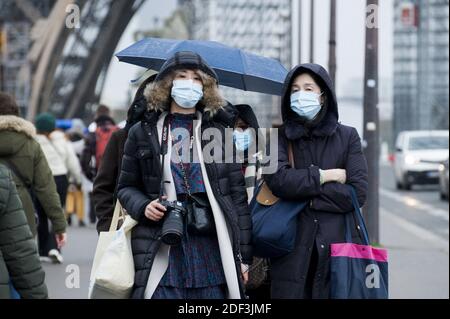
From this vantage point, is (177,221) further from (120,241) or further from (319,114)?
(319,114)

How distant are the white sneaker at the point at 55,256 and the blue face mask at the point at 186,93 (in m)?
7.31

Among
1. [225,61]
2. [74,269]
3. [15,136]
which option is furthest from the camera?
[15,136]

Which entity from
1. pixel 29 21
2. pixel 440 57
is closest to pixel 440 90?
pixel 440 57

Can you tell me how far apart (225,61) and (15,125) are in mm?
1591

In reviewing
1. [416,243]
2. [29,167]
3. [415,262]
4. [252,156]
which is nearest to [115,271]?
[252,156]

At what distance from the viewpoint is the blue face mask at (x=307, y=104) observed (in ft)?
17.3

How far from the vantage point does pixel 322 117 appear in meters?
5.27

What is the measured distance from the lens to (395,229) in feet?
58.6

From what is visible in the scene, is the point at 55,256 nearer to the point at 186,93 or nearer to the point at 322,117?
the point at 322,117

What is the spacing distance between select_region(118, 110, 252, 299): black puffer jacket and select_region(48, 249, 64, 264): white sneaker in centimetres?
713

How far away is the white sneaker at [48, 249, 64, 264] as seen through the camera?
12.1m

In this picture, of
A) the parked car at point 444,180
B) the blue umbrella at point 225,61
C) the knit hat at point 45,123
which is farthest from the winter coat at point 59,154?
the parked car at point 444,180
